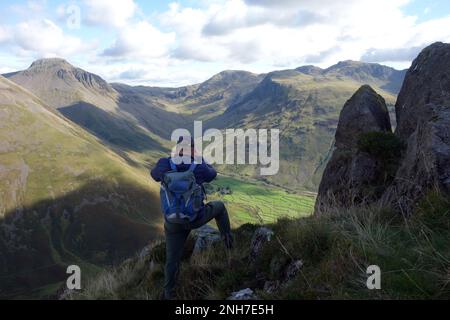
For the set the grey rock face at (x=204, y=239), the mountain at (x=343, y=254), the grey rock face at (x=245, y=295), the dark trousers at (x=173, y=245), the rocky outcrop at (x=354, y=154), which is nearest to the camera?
the mountain at (x=343, y=254)

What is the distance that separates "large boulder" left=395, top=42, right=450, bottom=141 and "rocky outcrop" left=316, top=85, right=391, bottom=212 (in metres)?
1.64

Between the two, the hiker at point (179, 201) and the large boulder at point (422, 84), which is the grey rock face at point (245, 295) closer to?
the hiker at point (179, 201)

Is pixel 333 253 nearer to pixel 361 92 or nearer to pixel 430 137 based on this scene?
pixel 430 137

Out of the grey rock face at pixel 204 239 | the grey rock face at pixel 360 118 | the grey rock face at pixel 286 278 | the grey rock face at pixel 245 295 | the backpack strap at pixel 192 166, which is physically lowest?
the grey rock face at pixel 204 239

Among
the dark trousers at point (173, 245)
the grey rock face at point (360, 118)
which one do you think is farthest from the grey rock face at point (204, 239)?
the grey rock face at point (360, 118)

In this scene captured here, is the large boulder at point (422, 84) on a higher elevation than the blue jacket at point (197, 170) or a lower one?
higher

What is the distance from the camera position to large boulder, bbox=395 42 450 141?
21328mm

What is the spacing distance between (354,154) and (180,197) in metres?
15.3

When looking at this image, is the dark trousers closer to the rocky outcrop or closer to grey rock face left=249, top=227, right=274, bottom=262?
grey rock face left=249, top=227, right=274, bottom=262

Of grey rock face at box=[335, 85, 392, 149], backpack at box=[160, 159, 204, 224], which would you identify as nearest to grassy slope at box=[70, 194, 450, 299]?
backpack at box=[160, 159, 204, 224]

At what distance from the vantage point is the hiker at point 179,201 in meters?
9.22

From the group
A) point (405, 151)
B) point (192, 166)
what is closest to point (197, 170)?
point (192, 166)

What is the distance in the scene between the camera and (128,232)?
16988 cm
